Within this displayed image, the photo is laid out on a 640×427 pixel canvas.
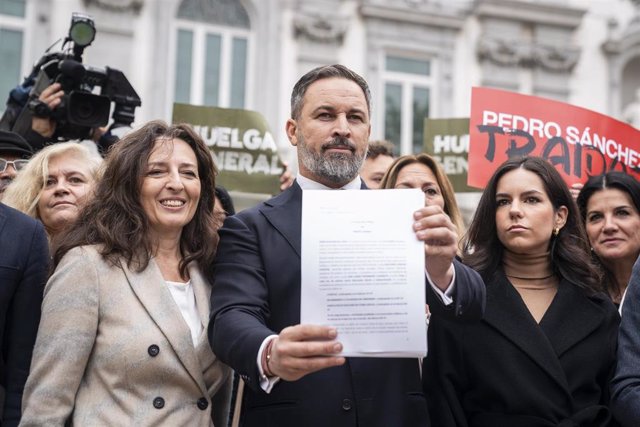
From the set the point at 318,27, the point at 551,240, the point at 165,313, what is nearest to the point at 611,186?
the point at 551,240

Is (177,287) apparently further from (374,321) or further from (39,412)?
(374,321)

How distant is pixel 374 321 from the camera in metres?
2.31

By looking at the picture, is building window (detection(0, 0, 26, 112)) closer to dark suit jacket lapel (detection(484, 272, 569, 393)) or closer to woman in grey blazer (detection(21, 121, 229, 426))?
woman in grey blazer (detection(21, 121, 229, 426))

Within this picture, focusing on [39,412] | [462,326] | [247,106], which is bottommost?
[39,412]

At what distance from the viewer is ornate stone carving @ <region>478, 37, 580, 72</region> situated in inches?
535

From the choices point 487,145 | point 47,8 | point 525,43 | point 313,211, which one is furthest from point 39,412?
point 525,43

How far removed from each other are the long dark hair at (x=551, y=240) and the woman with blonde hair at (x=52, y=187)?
1.75m

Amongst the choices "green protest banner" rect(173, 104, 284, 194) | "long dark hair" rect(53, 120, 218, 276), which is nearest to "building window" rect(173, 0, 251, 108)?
"green protest banner" rect(173, 104, 284, 194)

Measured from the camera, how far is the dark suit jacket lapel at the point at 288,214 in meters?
2.80

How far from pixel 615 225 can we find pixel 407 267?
2.26 meters

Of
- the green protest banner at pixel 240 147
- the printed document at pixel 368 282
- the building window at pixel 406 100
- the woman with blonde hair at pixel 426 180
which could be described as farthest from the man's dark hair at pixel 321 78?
the building window at pixel 406 100

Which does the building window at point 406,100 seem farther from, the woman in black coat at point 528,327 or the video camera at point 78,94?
the woman in black coat at point 528,327

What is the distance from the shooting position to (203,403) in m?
2.91

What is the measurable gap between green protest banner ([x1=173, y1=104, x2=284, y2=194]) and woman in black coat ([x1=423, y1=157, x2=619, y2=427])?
2896 millimetres
